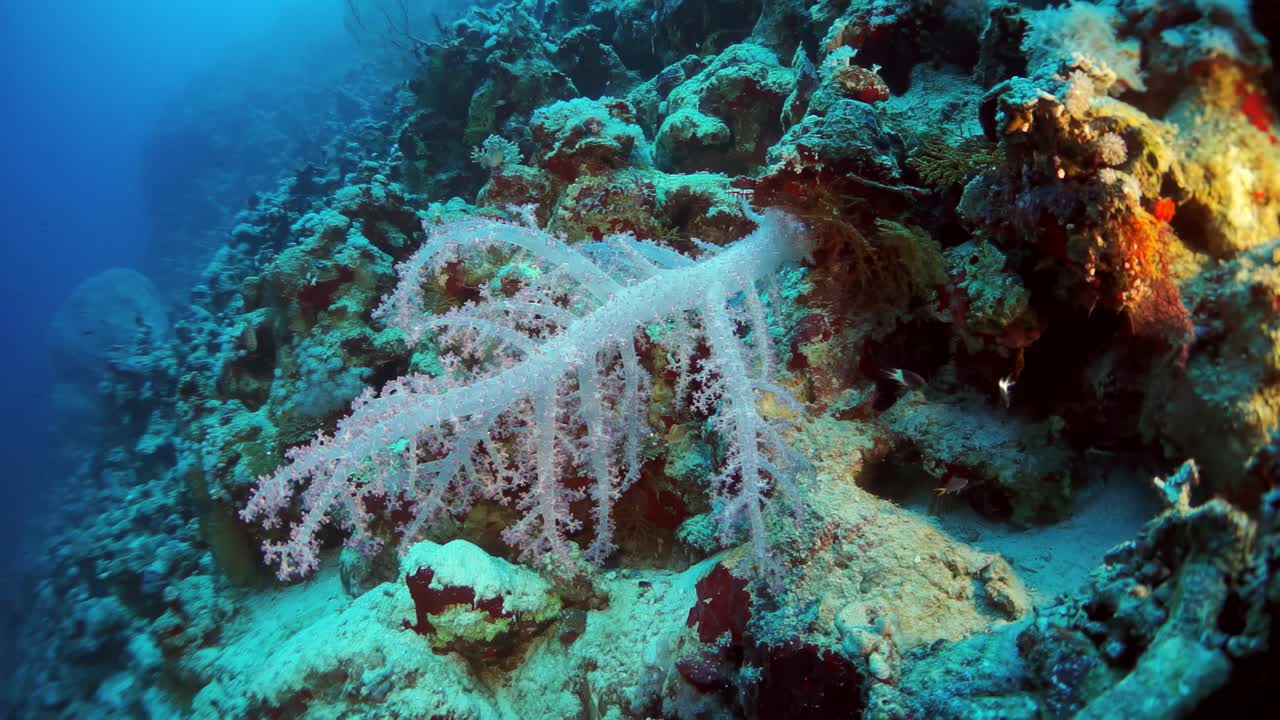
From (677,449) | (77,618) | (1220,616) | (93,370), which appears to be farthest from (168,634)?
(93,370)

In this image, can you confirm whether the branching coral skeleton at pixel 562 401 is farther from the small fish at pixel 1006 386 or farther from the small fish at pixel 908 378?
the small fish at pixel 1006 386

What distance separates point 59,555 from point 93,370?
852cm

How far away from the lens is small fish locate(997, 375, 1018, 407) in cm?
206

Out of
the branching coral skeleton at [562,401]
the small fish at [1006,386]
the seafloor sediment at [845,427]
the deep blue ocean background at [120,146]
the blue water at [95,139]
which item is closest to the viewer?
the seafloor sediment at [845,427]

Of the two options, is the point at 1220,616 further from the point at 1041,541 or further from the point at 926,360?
the point at 926,360

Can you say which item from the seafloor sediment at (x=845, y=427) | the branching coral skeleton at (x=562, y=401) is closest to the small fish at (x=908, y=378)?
the seafloor sediment at (x=845, y=427)

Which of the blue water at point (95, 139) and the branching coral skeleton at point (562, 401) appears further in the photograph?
the blue water at point (95, 139)

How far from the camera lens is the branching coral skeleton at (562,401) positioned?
2428 mm

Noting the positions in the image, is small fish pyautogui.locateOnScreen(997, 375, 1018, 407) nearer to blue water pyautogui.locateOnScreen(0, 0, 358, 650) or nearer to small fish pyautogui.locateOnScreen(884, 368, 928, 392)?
small fish pyautogui.locateOnScreen(884, 368, 928, 392)

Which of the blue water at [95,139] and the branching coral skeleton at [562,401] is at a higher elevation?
the blue water at [95,139]

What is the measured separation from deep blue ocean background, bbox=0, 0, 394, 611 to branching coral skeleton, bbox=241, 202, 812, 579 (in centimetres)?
1039

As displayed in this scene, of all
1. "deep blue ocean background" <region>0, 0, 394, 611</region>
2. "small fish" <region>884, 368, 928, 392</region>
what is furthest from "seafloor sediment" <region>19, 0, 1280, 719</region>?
"deep blue ocean background" <region>0, 0, 394, 611</region>

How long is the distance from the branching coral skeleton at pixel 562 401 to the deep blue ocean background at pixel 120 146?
1039 cm

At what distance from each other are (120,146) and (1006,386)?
2259 inches
